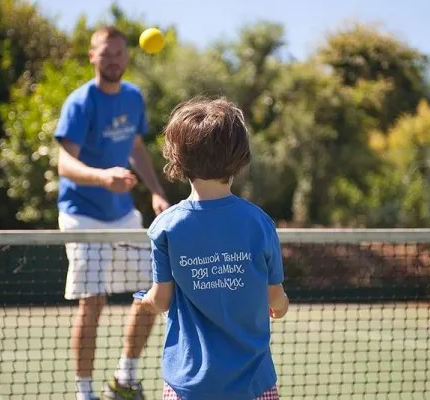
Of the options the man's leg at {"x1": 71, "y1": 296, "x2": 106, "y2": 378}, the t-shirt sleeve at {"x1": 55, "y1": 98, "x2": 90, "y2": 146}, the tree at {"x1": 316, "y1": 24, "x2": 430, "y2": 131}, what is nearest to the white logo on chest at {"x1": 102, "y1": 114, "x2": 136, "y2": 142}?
the t-shirt sleeve at {"x1": 55, "y1": 98, "x2": 90, "y2": 146}

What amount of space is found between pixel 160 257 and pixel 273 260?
34cm

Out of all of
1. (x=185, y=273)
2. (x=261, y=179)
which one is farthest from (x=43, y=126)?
(x=185, y=273)

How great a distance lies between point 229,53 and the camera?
14289 mm

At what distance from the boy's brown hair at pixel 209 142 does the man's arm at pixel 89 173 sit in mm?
874

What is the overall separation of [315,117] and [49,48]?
435 centimetres

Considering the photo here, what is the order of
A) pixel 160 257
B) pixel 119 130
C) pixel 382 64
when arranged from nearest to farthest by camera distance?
1. pixel 160 257
2. pixel 119 130
3. pixel 382 64

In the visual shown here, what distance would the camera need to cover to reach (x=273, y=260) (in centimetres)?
292

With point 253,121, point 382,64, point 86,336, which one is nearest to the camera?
point 86,336

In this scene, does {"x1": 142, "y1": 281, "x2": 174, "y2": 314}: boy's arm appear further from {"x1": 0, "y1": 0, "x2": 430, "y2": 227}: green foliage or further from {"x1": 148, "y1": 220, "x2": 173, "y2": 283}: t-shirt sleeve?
{"x1": 0, "y1": 0, "x2": 430, "y2": 227}: green foliage

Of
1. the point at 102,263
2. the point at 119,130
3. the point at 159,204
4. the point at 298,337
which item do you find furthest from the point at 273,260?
the point at 298,337

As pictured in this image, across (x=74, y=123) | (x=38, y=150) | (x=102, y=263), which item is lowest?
(x=38, y=150)

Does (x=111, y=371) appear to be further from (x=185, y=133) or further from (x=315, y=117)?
(x=315, y=117)

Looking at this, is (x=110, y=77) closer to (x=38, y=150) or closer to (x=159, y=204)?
(x=159, y=204)

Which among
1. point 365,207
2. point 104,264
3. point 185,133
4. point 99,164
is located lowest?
point 365,207
